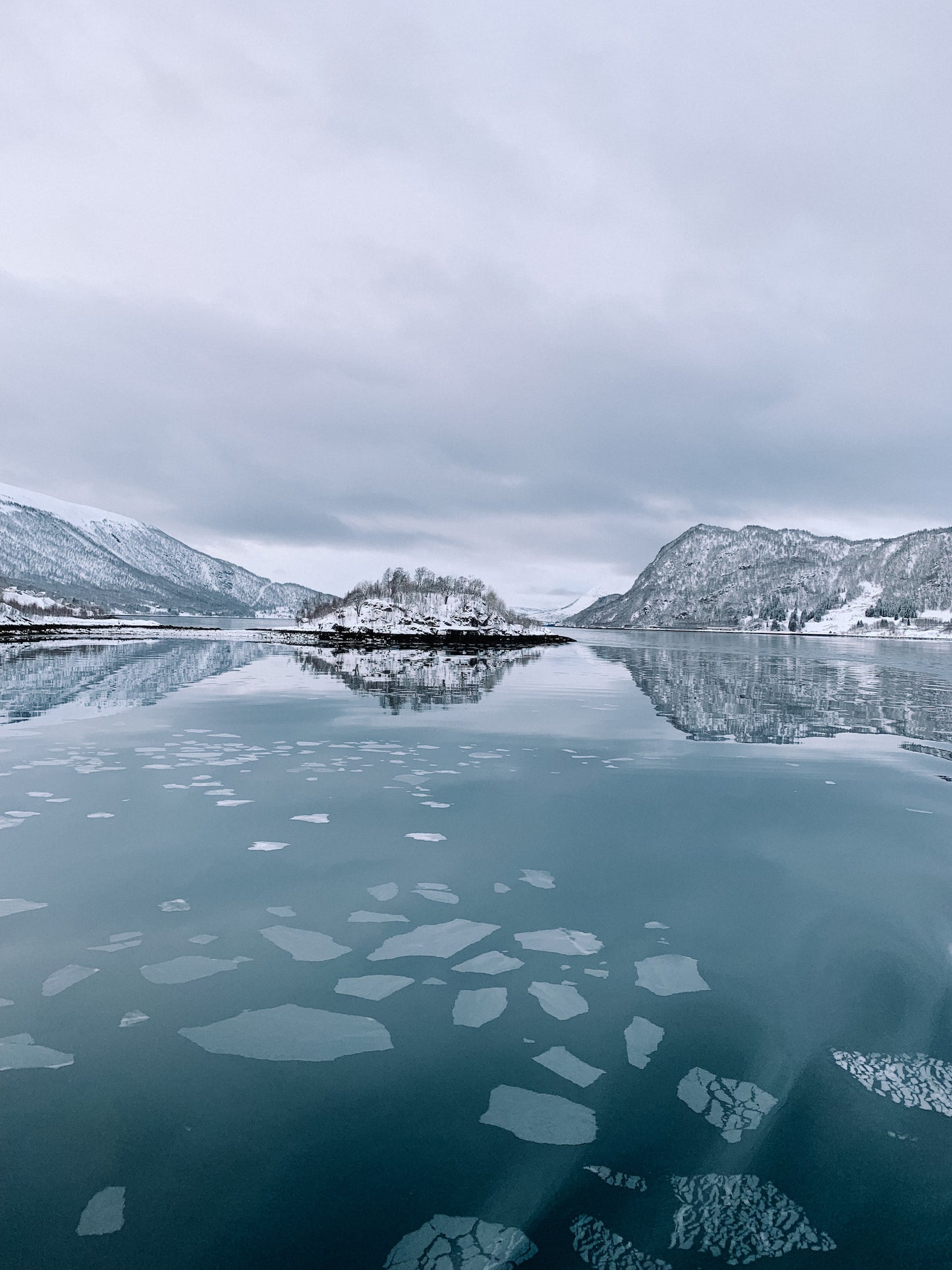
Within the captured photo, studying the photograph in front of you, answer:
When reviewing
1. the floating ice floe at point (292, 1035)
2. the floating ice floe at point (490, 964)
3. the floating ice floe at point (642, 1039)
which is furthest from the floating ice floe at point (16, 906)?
the floating ice floe at point (642, 1039)

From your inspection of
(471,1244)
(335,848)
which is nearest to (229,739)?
(335,848)

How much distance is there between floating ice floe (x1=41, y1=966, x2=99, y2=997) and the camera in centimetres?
681

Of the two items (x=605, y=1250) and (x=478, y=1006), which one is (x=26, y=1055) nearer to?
(x=478, y=1006)

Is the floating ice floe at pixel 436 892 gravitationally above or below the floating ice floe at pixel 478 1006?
above

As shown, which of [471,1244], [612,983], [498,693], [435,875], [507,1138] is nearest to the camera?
[471,1244]

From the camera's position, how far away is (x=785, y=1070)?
5781 mm

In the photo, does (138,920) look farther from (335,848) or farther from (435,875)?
(435,875)

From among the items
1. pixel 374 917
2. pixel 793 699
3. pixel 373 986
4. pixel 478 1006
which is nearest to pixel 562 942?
pixel 478 1006

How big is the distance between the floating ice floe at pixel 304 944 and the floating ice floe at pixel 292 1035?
1046 millimetres

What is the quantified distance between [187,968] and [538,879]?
16.8 feet

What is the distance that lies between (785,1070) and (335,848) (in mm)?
7602

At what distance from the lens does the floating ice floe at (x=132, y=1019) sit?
624 centimetres

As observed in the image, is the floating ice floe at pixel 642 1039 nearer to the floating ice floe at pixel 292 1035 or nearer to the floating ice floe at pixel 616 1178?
the floating ice floe at pixel 616 1178

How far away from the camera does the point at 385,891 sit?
376 inches
